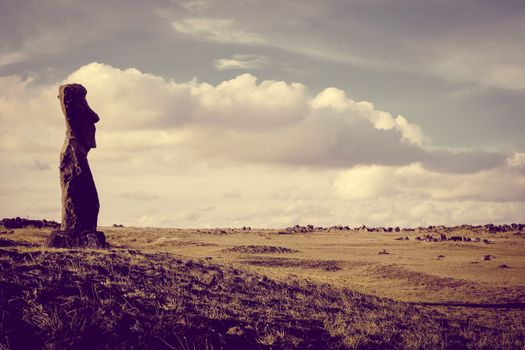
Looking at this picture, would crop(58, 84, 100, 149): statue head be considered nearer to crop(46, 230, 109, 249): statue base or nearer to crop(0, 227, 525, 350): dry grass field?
crop(46, 230, 109, 249): statue base

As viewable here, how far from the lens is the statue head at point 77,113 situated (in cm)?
2220

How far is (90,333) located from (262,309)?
5154 mm

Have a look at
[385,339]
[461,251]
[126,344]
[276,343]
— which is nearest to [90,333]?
[126,344]

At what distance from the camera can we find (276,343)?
31.0 ft

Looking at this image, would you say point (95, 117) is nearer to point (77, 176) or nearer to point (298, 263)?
point (77, 176)

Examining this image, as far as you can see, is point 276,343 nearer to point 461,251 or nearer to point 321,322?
point 321,322

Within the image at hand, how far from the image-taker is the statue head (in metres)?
22.2

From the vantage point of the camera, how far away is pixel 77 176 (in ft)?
72.3

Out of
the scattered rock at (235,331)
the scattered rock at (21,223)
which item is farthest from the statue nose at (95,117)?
the scattered rock at (21,223)

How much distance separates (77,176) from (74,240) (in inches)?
122

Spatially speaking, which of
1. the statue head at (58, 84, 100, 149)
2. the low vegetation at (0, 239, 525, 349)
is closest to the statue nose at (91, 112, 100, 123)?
the statue head at (58, 84, 100, 149)

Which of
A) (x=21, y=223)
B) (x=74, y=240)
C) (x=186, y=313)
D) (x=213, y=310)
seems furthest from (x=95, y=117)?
(x=21, y=223)

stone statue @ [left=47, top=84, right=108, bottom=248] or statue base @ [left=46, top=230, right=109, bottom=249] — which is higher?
stone statue @ [left=47, top=84, right=108, bottom=248]

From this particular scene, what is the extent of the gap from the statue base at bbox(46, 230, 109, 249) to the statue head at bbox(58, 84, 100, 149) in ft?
14.5
